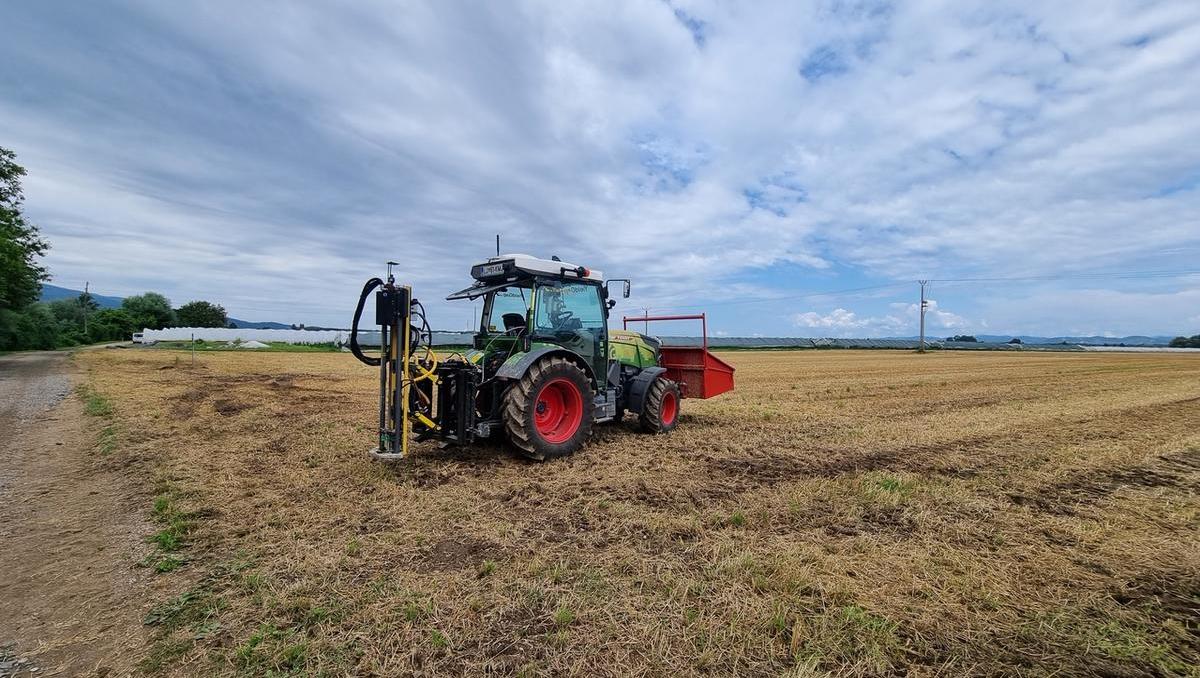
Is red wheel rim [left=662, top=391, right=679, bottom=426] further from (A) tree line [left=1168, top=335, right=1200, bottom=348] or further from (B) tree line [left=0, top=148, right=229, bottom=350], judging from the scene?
(A) tree line [left=1168, top=335, right=1200, bottom=348]

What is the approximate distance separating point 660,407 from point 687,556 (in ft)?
14.6

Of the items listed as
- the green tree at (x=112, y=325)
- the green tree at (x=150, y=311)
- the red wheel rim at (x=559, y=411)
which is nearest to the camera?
the red wheel rim at (x=559, y=411)

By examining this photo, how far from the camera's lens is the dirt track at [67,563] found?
2600 millimetres

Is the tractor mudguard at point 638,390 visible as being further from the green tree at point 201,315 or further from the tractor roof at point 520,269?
the green tree at point 201,315

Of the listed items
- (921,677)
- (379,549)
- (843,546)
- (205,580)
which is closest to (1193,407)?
(843,546)

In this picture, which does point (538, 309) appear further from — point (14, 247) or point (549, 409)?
point (14, 247)

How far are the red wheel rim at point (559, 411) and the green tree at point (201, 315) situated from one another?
99245 millimetres

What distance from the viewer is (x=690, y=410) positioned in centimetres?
1092

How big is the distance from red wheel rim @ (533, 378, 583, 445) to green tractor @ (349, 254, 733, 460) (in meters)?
0.01

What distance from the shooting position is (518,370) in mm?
6012

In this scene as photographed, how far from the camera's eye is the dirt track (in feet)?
8.53

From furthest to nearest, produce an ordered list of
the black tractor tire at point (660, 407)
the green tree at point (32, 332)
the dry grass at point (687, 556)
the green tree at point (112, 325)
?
the green tree at point (112, 325) < the green tree at point (32, 332) < the black tractor tire at point (660, 407) < the dry grass at point (687, 556)

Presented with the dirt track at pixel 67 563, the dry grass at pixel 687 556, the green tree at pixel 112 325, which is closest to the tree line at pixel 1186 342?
the dry grass at pixel 687 556

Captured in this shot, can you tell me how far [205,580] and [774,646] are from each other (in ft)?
10.7
